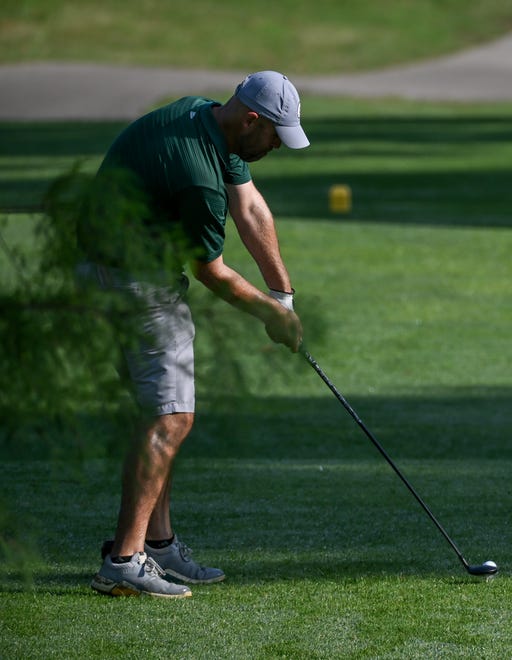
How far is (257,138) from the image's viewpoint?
5.05 metres

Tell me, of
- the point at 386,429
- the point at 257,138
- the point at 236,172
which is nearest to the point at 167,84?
the point at 386,429

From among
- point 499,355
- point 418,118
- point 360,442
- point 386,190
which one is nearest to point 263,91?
point 360,442

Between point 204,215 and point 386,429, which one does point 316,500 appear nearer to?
point 204,215

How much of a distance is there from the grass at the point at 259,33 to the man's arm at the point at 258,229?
3820 cm

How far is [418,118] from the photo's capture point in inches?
1334

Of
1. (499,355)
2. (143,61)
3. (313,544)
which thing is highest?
(313,544)

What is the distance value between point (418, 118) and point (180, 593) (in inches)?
1158

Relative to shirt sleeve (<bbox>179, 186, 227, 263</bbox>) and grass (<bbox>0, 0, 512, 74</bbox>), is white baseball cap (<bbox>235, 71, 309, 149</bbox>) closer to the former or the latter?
shirt sleeve (<bbox>179, 186, 227, 263</bbox>)

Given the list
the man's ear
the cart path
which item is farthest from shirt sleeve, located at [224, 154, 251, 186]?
the cart path

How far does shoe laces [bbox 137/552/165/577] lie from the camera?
5.24 meters

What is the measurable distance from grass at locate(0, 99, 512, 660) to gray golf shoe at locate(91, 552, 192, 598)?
6cm

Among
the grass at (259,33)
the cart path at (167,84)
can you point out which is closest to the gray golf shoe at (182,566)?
the cart path at (167,84)

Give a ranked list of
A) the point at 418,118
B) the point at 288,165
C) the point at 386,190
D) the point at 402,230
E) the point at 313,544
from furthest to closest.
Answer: the point at 418,118 → the point at 288,165 → the point at 386,190 → the point at 402,230 → the point at 313,544

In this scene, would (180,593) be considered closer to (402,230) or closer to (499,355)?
(499,355)
